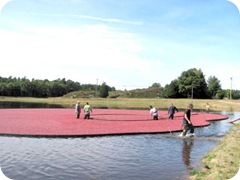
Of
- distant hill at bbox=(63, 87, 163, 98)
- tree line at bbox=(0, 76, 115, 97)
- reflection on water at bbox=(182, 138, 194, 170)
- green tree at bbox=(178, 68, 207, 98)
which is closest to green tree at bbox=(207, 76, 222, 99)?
green tree at bbox=(178, 68, 207, 98)

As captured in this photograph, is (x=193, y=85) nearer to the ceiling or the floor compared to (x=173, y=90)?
nearer to the ceiling

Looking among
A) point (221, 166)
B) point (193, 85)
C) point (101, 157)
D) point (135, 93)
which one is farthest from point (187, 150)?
point (135, 93)

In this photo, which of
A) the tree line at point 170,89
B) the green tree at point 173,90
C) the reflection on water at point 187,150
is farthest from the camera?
the green tree at point 173,90

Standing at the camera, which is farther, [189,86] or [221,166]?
[189,86]

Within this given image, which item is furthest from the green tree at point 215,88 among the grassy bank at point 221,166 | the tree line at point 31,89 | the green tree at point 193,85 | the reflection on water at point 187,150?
the grassy bank at point 221,166

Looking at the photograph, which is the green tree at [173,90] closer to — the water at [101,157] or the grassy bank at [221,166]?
the water at [101,157]

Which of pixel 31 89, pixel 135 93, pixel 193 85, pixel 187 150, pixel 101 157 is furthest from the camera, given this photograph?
pixel 31 89

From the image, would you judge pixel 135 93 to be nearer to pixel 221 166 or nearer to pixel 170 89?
pixel 170 89

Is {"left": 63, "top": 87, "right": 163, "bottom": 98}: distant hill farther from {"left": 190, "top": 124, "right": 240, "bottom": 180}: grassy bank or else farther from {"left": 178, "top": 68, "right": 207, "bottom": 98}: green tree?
{"left": 190, "top": 124, "right": 240, "bottom": 180}: grassy bank

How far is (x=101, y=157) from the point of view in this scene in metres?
12.7

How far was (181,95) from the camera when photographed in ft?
359

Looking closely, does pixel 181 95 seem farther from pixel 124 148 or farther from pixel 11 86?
pixel 124 148

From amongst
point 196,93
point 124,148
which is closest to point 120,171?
point 124,148

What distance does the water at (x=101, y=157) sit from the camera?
401 inches
